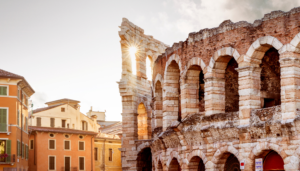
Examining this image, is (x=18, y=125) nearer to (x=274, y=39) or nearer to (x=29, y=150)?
(x=29, y=150)

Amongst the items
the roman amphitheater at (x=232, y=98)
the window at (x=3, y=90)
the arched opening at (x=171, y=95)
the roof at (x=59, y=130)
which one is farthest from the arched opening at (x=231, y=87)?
the roof at (x=59, y=130)

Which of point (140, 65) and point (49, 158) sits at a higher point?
point (140, 65)

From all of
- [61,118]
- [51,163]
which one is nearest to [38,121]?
[61,118]

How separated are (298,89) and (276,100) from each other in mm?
2811

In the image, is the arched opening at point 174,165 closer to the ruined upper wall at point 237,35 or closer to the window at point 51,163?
the ruined upper wall at point 237,35

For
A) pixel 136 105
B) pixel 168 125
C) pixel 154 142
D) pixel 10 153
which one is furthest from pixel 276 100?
pixel 10 153

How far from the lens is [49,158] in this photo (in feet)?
144

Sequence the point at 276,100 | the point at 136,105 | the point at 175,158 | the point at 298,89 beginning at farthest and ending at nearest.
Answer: the point at 136,105 < the point at 175,158 < the point at 276,100 < the point at 298,89

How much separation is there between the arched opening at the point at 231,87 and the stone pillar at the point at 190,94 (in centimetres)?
149

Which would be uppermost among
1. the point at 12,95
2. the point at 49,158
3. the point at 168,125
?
the point at 12,95

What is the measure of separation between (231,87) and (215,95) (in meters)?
1.60

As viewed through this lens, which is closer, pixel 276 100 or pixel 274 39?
pixel 274 39

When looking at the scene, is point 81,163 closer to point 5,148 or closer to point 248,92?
point 5,148

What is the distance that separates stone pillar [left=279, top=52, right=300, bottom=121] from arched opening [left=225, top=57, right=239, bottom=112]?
169 inches
